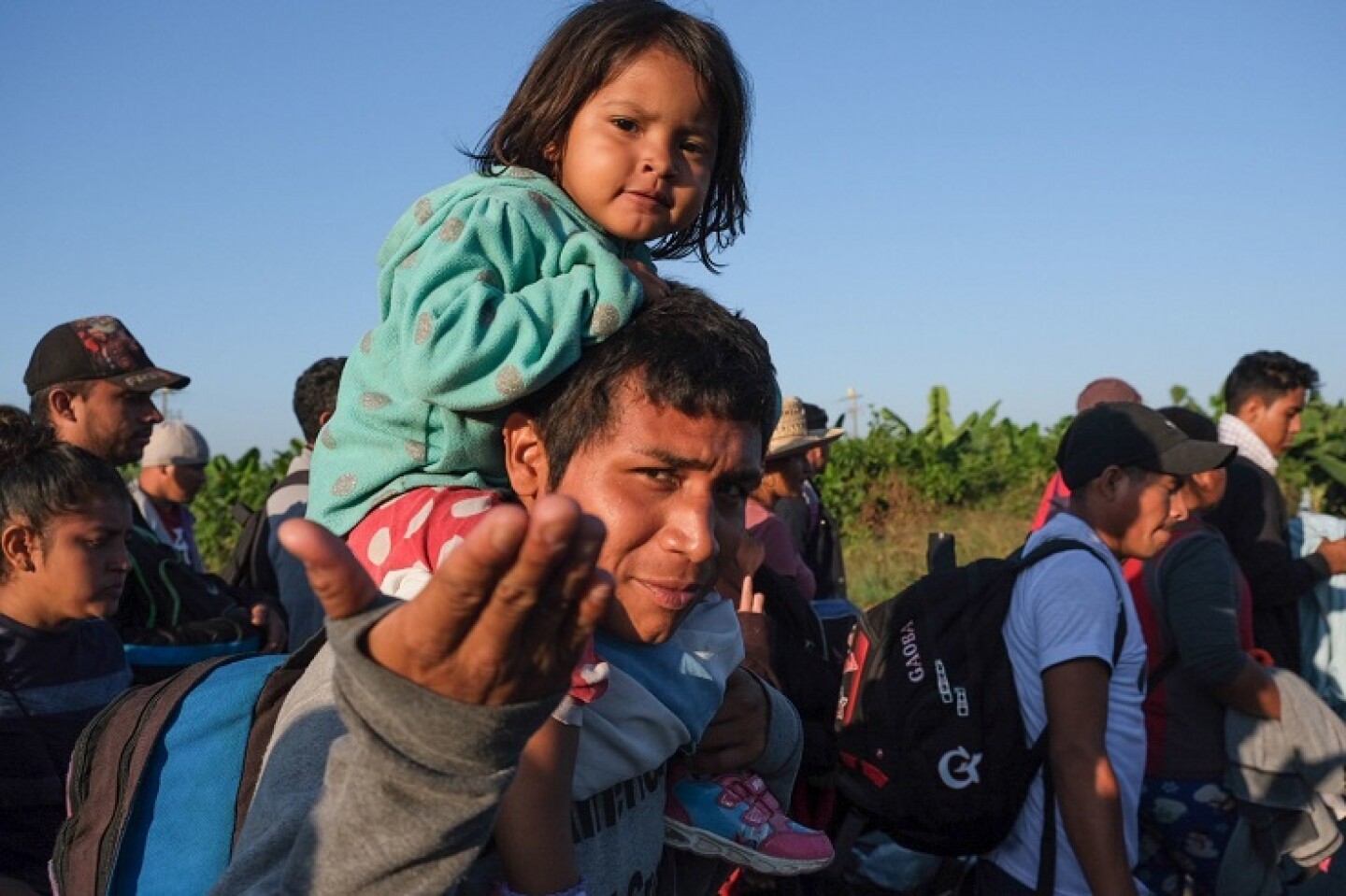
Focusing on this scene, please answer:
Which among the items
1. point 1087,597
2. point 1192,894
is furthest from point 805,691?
point 1192,894

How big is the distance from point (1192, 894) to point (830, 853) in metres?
2.78

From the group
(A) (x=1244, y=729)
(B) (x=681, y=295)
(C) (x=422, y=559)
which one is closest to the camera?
(C) (x=422, y=559)

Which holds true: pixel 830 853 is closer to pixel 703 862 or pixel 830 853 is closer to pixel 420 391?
pixel 703 862

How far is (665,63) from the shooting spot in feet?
7.68

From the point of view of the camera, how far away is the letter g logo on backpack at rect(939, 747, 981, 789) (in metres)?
3.62

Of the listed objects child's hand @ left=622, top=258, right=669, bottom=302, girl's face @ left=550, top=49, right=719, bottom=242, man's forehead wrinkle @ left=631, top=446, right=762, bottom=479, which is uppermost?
girl's face @ left=550, top=49, right=719, bottom=242

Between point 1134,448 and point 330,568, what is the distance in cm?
374

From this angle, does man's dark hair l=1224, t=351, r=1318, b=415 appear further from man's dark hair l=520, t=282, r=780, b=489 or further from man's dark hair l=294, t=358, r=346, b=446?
man's dark hair l=520, t=282, r=780, b=489

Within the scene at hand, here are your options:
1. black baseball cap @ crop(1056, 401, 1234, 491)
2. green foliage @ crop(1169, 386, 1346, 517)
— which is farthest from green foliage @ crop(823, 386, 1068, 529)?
black baseball cap @ crop(1056, 401, 1234, 491)

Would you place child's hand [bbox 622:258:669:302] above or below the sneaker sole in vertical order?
above

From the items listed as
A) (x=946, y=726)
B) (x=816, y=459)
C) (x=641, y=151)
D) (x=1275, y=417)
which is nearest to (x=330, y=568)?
(x=641, y=151)

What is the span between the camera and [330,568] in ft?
3.06

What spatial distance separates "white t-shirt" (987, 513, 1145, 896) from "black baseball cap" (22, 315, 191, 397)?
3.64m

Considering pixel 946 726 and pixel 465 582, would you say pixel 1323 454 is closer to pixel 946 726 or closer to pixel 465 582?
pixel 946 726
